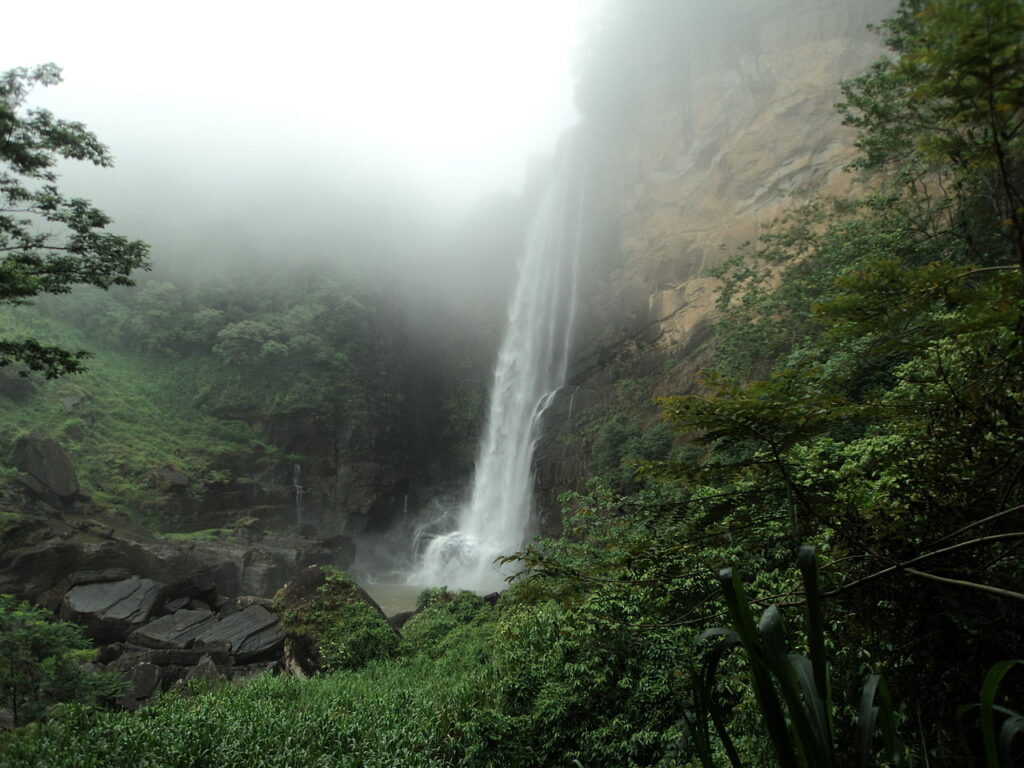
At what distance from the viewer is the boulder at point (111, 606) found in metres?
11.4

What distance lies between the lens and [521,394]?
24.6 meters

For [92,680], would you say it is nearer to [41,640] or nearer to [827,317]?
[41,640]

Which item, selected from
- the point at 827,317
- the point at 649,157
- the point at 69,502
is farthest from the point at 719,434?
the point at 649,157

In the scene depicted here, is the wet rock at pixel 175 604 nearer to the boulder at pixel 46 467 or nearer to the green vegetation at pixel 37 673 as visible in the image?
the green vegetation at pixel 37 673

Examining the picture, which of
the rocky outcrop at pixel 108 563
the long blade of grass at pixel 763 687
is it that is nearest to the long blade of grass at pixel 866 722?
the long blade of grass at pixel 763 687

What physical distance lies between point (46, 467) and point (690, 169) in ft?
84.8

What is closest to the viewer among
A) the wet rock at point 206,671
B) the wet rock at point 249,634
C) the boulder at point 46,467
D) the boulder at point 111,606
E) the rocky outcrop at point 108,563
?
the wet rock at point 206,671

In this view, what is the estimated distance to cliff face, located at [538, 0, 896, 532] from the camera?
60.8 ft

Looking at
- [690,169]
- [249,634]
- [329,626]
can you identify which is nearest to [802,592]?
[329,626]

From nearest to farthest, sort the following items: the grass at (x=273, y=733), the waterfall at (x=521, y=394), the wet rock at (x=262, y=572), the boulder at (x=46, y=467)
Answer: the grass at (x=273, y=733) → the boulder at (x=46, y=467) → the wet rock at (x=262, y=572) → the waterfall at (x=521, y=394)

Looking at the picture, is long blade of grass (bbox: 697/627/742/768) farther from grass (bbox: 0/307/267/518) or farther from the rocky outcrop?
grass (bbox: 0/307/267/518)

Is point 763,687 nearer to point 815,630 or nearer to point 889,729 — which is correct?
point 815,630

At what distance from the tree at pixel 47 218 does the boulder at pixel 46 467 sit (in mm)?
12183

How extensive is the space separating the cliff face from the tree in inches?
496
